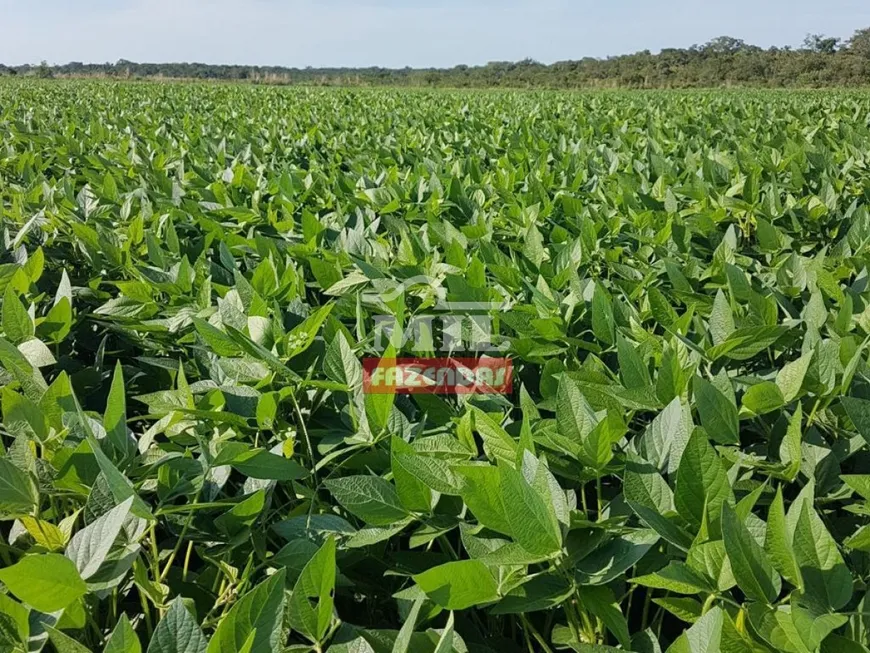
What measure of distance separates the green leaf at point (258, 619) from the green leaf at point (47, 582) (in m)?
0.19

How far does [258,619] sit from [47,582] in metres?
0.26

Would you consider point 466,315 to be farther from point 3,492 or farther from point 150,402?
point 3,492

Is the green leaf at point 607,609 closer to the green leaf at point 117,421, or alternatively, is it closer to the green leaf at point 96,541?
the green leaf at point 96,541

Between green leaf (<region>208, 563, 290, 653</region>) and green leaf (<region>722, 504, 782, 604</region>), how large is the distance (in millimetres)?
519

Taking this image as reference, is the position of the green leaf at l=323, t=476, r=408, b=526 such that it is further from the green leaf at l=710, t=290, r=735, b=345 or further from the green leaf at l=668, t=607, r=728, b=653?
the green leaf at l=710, t=290, r=735, b=345

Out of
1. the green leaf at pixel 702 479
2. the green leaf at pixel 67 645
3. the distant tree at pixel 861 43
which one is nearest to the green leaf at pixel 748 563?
the green leaf at pixel 702 479

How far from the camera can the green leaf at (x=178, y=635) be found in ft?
2.59

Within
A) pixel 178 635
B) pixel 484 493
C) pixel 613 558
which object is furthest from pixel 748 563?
pixel 178 635

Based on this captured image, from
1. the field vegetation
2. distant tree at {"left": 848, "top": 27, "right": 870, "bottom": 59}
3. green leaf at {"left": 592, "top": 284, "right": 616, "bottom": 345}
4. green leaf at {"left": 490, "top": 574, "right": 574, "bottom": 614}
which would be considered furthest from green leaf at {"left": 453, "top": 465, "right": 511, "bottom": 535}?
distant tree at {"left": 848, "top": 27, "right": 870, "bottom": 59}

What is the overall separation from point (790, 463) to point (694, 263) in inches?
43.7

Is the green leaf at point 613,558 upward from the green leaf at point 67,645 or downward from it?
upward

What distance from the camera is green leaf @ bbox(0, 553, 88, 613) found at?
793 millimetres

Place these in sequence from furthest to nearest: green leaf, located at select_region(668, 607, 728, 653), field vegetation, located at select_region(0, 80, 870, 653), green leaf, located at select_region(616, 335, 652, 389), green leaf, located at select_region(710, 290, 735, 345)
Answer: green leaf, located at select_region(710, 290, 735, 345), green leaf, located at select_region(616, 335, 652, 389), field vegetation, located at select_region(0, 80, 870, 653), green leaf, located at select_region(668, 607, 728, 653)

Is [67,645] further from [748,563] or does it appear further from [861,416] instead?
[861,416]
